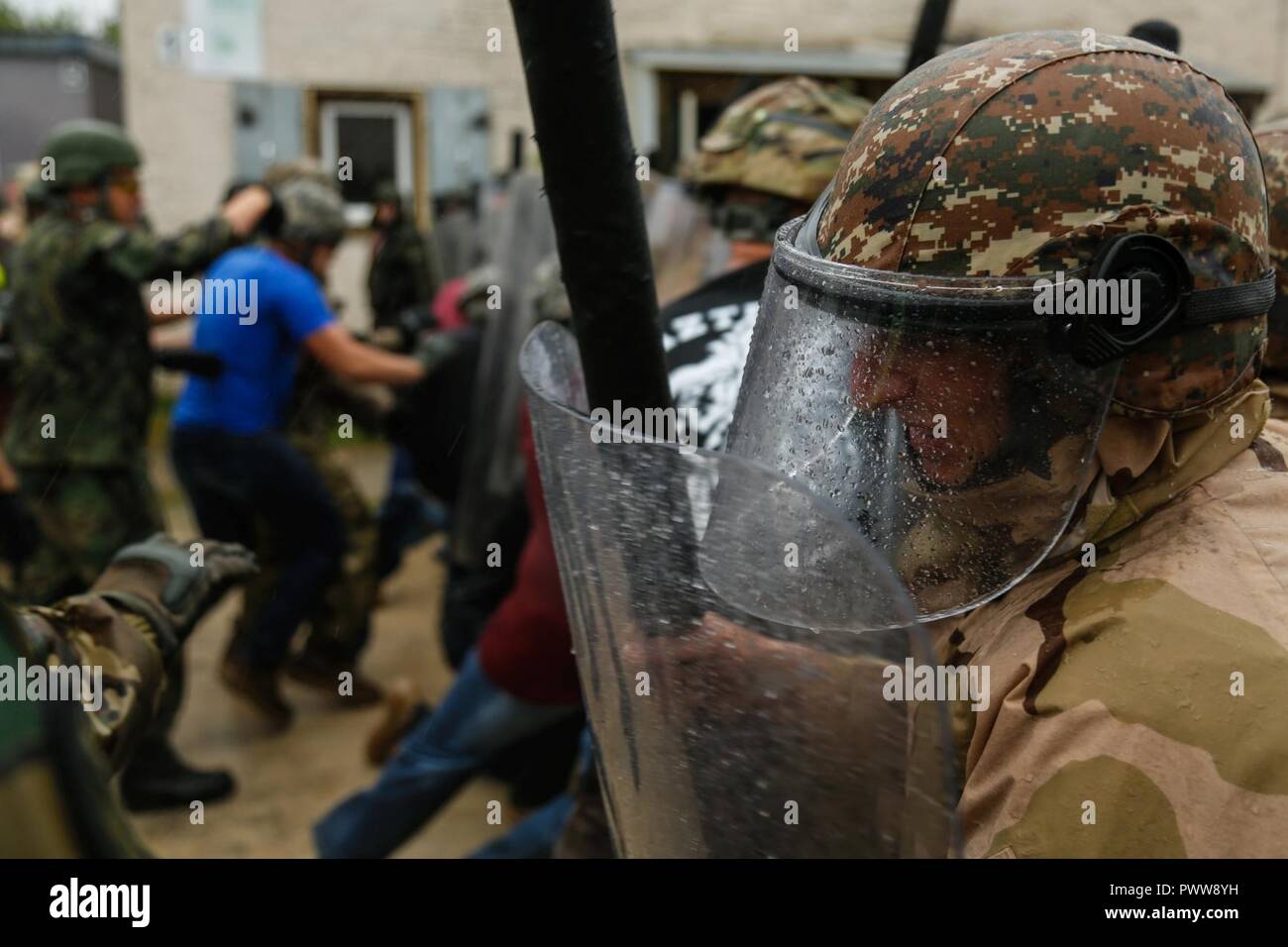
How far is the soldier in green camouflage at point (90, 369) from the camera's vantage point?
12.4ft

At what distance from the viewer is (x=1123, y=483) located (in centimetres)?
119

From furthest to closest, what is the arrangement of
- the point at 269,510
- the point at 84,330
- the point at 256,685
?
1. the point at 256,685
2. the point at 269,510
3. the point at 84,330

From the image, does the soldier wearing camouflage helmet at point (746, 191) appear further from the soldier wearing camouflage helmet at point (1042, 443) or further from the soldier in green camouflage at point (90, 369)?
the soldier in green camouflage at point (90, 369)

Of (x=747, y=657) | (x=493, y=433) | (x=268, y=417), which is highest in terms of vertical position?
(x=747, y=657)

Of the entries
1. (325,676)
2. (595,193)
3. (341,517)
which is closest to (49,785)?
(595,193)

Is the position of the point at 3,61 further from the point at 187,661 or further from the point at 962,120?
the point at 962,120

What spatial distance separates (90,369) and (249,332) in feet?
1.74

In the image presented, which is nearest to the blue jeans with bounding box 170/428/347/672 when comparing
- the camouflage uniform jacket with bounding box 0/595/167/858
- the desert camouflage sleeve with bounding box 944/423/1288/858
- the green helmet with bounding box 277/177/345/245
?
the green helmet with bounding box 277/177/345/245

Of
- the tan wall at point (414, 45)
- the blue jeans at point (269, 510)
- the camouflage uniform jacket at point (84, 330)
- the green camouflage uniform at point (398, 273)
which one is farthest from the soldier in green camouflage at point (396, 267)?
the camouflage uniform jacket at point (84, 330)

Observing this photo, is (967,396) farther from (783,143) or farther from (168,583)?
(783,143)

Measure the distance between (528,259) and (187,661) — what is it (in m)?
2.22

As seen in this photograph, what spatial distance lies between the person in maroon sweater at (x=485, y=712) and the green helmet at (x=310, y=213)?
1.88 m

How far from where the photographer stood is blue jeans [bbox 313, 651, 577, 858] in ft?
9.18

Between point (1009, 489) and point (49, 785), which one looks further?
point (1009, 489)
